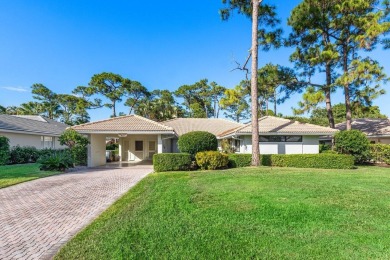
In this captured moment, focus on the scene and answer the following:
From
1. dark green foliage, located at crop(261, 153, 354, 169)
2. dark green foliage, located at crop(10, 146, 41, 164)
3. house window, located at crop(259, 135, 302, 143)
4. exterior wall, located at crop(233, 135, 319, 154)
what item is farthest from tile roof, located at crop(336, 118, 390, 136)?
→ dark green foliage, located at crop(10, 146, 41, 164)

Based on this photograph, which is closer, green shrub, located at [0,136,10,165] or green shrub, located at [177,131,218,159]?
green shrub, located at [177,131,218,159]

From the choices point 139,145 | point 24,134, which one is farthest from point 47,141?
point 139,145

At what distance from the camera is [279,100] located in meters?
24.7

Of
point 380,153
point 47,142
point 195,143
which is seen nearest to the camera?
point 195,143

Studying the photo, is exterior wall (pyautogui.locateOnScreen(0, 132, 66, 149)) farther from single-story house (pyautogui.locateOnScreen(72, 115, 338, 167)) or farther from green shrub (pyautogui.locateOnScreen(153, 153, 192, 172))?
green shrub (pyautogui.locateOnScreen(153, 153, 192, 172))

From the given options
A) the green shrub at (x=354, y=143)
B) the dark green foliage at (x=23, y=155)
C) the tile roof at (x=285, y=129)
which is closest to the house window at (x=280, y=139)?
the tile roof at (x=285, y=129)

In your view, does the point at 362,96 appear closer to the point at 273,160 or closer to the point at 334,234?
the point at 273,160

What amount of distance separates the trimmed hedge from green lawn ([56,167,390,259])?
8970mm

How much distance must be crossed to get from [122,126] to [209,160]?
7.78m

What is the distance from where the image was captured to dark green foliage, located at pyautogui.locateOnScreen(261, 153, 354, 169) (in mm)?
16641

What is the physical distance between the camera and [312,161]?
17.2 meters

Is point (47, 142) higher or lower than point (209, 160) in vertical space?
higher

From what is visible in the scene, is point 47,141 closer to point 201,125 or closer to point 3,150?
point 3,150

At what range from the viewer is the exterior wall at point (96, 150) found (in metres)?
19.1
